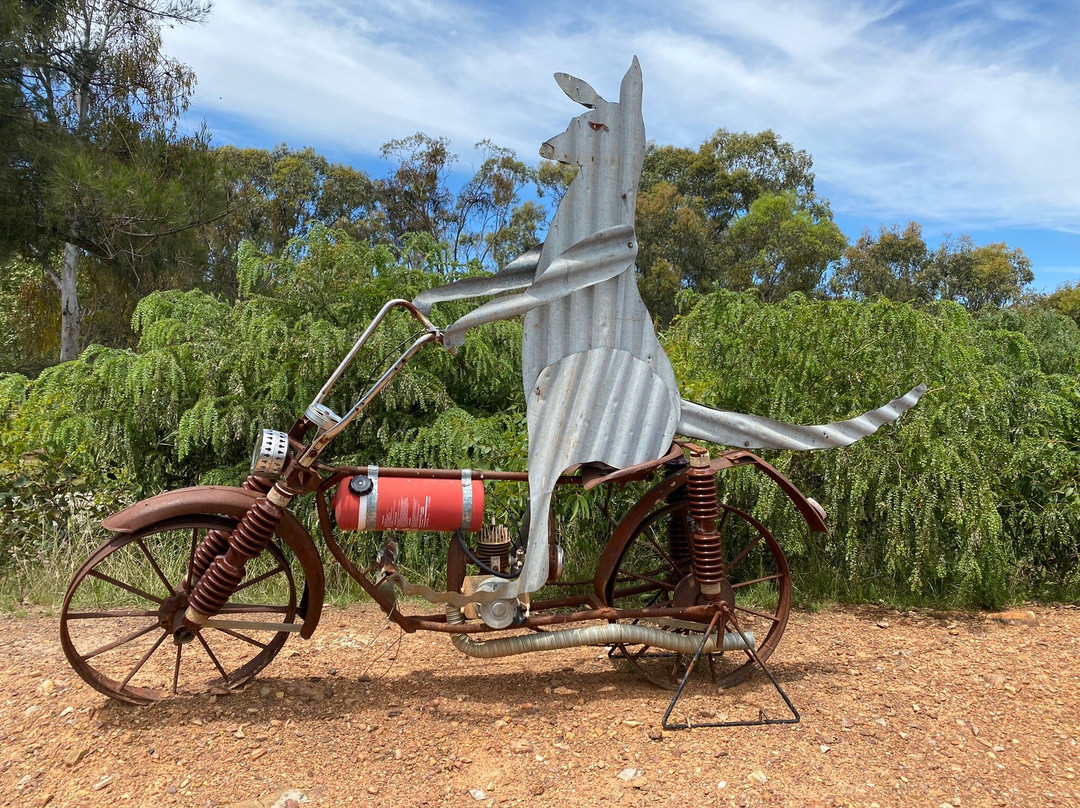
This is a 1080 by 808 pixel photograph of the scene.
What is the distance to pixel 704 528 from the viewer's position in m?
3.50

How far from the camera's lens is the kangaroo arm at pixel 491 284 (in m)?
3.15

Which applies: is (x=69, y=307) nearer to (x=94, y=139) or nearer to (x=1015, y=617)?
(x=94, y=139)

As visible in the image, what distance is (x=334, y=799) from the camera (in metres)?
2.77

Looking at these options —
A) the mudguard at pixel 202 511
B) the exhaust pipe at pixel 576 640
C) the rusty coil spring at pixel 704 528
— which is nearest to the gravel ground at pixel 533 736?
the exhaust pipe at pixel 576 640

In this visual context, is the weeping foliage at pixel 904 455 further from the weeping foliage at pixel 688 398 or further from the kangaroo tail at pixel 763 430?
the kangaroo tail at pixel 763 430

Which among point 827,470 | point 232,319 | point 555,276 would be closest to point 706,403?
point 827,470

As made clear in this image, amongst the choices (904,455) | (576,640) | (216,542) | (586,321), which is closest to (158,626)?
(216,542)

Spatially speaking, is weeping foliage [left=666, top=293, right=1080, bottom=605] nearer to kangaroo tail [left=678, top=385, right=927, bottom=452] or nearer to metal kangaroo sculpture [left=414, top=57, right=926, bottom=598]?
kangaroo tail [left=678, top=385, right=927, bottom=452]

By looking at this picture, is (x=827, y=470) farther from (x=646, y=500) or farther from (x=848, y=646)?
(x=646, y=500)

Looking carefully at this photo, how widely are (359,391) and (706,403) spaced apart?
7.62 ft

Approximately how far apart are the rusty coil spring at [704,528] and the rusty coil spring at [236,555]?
170 cm

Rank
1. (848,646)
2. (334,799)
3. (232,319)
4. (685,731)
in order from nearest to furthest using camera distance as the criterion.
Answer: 1. (334,799)
2. (685,731)
3. (848,646)
4. (232,319)

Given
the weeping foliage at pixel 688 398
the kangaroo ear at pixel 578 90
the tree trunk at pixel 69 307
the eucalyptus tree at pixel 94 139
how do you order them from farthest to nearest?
the tree trunk at pixel 69 307 → the eucalyptus tree at pixel 94 139 → the weeping foliage at pixel 688 398 → the kangaroo ear at pixel 578 90

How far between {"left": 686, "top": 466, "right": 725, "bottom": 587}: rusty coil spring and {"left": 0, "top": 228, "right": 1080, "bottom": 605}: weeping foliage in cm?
114
